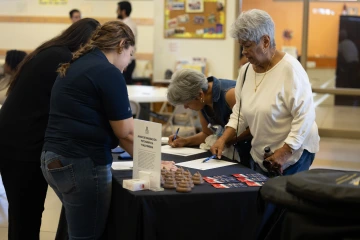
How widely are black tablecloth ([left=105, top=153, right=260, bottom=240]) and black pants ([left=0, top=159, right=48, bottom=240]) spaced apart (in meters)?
0.67

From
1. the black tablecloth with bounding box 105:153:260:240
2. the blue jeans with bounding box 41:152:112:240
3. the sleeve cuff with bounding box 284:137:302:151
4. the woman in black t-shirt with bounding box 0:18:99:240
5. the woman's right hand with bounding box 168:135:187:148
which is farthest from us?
the woman's right hand with bounding box 168:135:187:148

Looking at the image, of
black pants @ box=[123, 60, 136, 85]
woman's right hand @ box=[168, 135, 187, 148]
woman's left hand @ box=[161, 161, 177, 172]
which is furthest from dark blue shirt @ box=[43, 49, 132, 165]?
black pants @ box=[123, 60, 136, 85]

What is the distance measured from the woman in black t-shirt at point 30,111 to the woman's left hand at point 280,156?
110cm

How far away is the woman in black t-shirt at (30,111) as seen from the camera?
289 cm

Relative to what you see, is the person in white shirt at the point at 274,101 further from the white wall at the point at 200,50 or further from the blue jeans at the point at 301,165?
the white wall at the point at 200,50

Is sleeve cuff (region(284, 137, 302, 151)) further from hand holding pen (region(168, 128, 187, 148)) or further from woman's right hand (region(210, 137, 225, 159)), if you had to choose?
hand holding pen (region(168, 128, 187, 148))

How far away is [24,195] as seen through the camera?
118 inches

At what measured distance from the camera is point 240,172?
280 cm

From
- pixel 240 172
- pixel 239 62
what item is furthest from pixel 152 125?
pixel 239 62

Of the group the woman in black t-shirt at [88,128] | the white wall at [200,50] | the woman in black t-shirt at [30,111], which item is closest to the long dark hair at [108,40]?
the woman in black t-shirt at [88,128]

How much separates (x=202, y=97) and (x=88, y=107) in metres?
0.96

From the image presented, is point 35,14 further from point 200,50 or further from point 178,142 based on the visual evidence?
point 178,142

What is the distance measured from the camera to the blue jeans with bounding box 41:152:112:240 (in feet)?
8.18

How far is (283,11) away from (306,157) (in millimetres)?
6308
